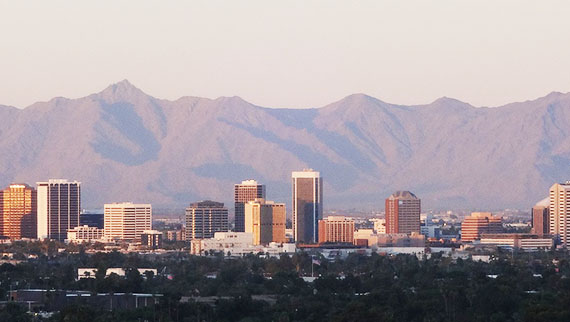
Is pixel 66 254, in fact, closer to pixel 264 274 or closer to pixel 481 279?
pixel 264 274

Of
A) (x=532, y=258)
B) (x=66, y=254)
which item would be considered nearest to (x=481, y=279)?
(x=532, y=258)

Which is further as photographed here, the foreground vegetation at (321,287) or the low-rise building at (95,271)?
the low-rise building at (95,271)

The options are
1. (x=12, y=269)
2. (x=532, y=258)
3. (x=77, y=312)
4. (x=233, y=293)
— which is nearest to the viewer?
(x=77, y=312)

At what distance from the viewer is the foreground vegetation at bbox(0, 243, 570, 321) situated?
92125mm

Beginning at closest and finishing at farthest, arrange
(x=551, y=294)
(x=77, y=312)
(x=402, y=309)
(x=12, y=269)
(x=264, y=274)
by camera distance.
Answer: (x=77, y=312) < (x=402, y=309) < (x=551, y=294) < (x=12, y=269) < (x=264, y=274)

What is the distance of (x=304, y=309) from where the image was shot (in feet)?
317

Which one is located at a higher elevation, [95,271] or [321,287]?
[95,271]

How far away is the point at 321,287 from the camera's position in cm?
12162

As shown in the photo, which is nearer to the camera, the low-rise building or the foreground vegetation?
the foreground vegetation

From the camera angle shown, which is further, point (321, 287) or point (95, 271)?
point (95, 271)

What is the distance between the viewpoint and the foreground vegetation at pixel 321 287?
9212cm

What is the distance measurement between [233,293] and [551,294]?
22682 millimetres

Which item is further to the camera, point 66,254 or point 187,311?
point 66,254

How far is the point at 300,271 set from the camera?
16088cm
